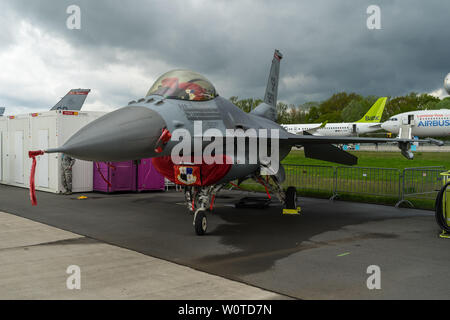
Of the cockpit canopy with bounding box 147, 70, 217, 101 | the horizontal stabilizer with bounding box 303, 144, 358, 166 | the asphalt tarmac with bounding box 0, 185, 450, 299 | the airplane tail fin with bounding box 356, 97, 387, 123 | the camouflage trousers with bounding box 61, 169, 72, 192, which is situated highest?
the airplane tail fin with bounding box 356, 97, 387, 123

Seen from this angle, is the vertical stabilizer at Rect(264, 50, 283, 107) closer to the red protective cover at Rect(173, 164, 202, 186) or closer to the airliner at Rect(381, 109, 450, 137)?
the red protective cover at Rect(173, 164, 202, 186)

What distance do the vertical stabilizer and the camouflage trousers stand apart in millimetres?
7596

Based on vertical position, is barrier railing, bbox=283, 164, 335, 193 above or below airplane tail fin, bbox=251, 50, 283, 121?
below

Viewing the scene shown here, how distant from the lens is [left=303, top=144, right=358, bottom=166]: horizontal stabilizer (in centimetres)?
1147

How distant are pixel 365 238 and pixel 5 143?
671 inches

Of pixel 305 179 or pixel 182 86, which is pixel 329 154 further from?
pixel 182 86

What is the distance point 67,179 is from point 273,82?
821 centimetres

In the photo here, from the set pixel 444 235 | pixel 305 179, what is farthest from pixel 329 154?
pixel 444 235

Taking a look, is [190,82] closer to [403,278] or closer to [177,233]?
[177,233]

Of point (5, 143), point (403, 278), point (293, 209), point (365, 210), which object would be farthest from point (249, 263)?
point (5, 143)

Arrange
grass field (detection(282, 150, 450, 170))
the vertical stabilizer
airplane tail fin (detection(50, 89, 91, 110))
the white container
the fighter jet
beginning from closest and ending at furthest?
1. the fighter jet
2. the vertical stabilizer
3. the white container
4. grass field (detection(282, 150, 450, 170))
5. airplane tail fin (detection(50, 89, 91, 110))

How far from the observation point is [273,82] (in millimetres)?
13195

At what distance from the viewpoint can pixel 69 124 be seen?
14.3 m

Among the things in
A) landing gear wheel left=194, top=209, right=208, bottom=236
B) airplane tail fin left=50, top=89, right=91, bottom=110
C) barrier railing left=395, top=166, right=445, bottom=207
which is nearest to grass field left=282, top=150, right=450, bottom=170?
barrier railing left=395, top=166, right=445, bottom=207
